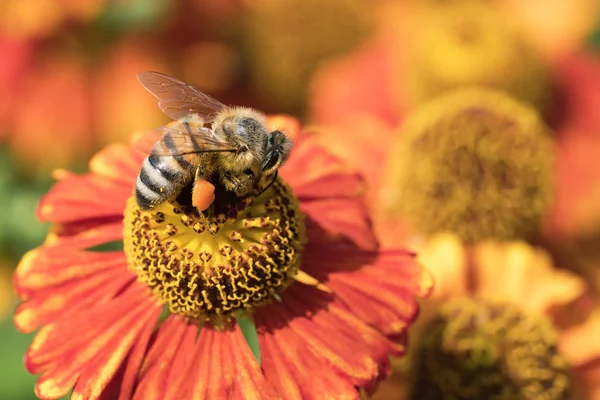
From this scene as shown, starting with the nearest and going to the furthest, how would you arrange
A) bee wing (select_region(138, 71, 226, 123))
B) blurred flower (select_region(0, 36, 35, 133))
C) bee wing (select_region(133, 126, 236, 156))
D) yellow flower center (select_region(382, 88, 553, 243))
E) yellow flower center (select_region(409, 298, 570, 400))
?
bee wing (select_region(133, 126, 236, 156))
bee wing (select_region(138, 71, 226, 123))
yellow flower center (select_region(409, 298, 570, 400))
yellow flower center (select_region(382, 88, 553, 243))
blurred flower (select_region(0, 36, 35, 133))

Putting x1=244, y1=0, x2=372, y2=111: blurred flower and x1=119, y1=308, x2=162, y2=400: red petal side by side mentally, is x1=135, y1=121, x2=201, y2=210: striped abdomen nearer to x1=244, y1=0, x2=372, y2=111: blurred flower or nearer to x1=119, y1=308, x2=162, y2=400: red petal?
x1=119, y1=308, x2=162, y2=400: red petal

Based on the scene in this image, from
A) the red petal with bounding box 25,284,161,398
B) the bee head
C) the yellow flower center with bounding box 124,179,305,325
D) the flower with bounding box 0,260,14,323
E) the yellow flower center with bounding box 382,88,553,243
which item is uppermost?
the yellow flower center with bounding box 382,88,553,243

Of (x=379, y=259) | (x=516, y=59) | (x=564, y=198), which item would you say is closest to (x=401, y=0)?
(x=516, y=59)

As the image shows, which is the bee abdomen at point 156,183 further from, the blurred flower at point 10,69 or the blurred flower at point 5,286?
the blurred flower at point 10,69

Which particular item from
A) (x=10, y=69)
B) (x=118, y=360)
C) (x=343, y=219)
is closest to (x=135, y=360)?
(x=118, y=360)

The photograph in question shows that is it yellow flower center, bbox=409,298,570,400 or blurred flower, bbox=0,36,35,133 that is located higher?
yellow flower center, bbox=409,298,570,400

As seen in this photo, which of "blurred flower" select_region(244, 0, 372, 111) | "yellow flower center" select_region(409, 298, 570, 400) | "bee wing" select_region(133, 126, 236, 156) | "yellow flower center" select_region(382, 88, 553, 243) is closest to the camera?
"bee wing" select_region(133, 126, 236, 156)

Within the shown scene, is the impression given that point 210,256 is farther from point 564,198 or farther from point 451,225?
point 564,198

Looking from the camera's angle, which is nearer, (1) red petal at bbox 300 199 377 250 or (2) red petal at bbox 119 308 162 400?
(2) red petal at bbox 119 308 162 400

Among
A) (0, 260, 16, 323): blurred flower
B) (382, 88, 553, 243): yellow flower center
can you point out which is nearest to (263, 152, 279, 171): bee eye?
(382, 88, 553, 243): yellow flower center
